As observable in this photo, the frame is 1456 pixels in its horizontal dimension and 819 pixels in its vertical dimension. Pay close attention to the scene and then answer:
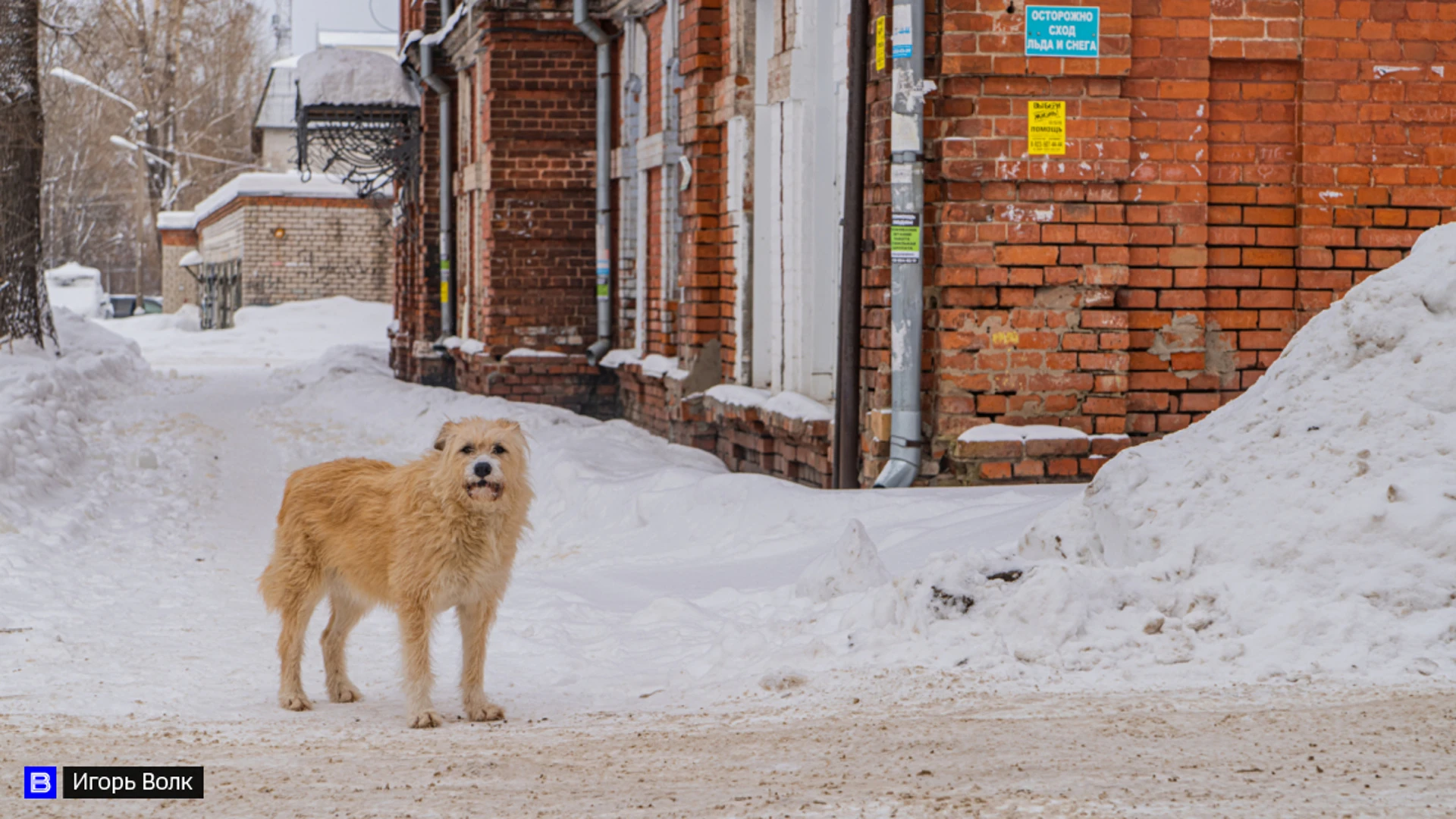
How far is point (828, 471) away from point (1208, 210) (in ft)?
8.39

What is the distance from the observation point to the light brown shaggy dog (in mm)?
5113

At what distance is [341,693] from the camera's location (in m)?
5.61

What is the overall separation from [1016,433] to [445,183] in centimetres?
1213

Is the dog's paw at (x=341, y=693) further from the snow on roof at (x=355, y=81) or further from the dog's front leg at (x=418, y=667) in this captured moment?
the snow on roof at (x=355, y=81)

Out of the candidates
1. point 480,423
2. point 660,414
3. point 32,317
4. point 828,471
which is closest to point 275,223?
point 32,317

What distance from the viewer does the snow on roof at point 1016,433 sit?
796cm

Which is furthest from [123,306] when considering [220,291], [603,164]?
[603,164]

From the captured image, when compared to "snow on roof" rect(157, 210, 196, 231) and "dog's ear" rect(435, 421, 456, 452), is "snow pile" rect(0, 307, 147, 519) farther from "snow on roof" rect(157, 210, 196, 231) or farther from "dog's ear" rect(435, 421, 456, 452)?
"snow on roof" rect(157, 210, 196, 231)

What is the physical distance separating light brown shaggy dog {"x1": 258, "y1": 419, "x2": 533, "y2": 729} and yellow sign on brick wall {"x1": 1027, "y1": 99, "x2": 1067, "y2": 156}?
3769mm

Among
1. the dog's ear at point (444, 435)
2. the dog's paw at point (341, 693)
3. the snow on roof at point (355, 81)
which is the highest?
the snow on roof at point (355, 81)

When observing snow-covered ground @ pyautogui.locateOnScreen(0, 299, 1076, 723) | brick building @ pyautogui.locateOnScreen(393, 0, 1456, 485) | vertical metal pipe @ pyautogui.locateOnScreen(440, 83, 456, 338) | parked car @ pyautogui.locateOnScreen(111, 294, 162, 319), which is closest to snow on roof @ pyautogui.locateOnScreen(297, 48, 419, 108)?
vertical metal pipe @ pyautogui.locateOnScreen(440, 83, 456, 338)

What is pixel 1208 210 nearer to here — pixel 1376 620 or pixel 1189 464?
pixel 1189 464

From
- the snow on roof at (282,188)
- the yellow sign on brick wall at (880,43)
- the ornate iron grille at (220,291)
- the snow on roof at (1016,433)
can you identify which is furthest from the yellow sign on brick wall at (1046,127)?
the ornate iron grille at (220,291)

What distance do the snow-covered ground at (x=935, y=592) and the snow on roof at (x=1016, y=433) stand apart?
33 centimetres
